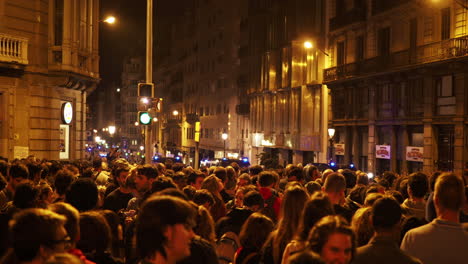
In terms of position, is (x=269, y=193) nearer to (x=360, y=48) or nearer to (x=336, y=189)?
(x=336, y=189)

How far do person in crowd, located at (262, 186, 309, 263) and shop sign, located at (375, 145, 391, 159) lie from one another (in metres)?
30.1

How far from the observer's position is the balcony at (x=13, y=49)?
23.0 meters

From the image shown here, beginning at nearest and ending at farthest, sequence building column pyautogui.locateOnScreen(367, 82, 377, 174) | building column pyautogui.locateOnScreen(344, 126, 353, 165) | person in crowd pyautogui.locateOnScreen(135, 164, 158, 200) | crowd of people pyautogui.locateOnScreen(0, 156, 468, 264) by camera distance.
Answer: crowd of people pyautogui.locateOnScreen(0, 156, 468, 264) → person in crowd pyautogui.locateOnScreen(135, 164, 158, 200) → building column pyautogui.locateOnScreen(367, 82, 377, 174) → building column pyautogui.locateOnScreen(344, 126, 353, 165)

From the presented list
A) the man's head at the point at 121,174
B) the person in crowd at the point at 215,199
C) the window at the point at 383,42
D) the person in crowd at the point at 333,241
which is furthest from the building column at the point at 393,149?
the person in crowd at the point at 333,241

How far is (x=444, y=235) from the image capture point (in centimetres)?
524

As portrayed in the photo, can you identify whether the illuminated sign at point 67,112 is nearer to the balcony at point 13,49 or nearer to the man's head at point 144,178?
the balcony at point 13,49

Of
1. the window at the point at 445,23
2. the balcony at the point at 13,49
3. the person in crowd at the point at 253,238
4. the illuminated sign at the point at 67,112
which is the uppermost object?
the window at the point at 445,23

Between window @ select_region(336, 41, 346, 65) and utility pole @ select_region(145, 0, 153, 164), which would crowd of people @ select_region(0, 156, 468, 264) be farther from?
window @ select_region(336, 41, 346, 65)

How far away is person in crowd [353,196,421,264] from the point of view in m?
4.71

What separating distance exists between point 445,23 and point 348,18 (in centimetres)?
1027

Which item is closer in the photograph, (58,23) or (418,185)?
(418,185)

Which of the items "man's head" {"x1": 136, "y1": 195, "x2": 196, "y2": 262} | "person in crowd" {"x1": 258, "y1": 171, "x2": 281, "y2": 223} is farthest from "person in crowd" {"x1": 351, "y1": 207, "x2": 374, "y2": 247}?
"man's head" {"x1": 136, "y1": 195, "x2": 196, "y2": 262}

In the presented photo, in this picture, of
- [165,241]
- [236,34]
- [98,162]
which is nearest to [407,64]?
[98,162]

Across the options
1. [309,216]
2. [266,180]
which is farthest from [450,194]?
[266,180]
